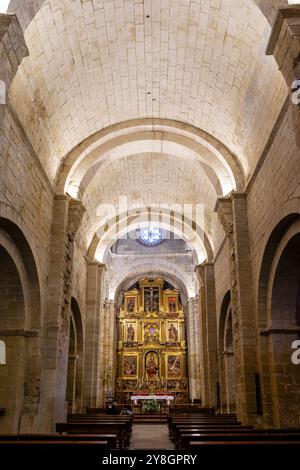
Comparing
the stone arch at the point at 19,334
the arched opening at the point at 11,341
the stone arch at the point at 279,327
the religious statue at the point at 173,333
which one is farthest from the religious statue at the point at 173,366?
the arched opening at the point at 11,341

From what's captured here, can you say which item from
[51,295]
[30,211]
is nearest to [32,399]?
[51,295]

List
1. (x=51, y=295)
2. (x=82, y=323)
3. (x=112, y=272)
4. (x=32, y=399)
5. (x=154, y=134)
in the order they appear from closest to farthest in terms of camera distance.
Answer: (x=32, y=399) → (x=51, y=295) → (x=154, y=134) → (x=82, y=323) → (x=112, y=272)

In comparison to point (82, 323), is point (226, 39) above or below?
above

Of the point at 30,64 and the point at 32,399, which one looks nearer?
the point at 30,64

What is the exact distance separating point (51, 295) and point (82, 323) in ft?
20.0

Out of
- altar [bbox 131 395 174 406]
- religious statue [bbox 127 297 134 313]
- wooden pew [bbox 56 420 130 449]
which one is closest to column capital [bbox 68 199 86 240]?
wooden pew [bbox 56 420 130 449]

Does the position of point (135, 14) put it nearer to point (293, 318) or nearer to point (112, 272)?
point (293, 318)

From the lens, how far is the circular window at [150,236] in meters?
29.3

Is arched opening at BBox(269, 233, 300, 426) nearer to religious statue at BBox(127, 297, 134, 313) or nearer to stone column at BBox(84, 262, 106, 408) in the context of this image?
stone column at BBox(84, 262, 106, 408)

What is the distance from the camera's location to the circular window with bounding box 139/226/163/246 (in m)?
29.3

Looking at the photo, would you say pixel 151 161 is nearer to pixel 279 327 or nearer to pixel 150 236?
pixel 279 327

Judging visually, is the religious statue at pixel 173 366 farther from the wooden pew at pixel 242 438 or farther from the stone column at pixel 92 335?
the wooden pew at pixel 242 438

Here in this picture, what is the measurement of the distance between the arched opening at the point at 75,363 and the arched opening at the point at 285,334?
824cm

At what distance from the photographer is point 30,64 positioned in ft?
32.6
